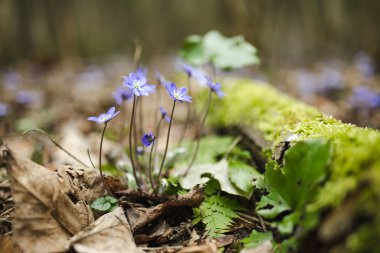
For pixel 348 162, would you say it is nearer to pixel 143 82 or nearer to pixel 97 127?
pixel 143 82

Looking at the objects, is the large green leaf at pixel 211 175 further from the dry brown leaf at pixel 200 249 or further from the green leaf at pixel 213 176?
the dry brown leaf at pixel 200 249

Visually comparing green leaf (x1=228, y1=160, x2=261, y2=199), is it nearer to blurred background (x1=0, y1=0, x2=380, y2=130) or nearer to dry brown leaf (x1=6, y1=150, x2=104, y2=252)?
dry brown leaf (x1=6, y1=150, x2=104, y2=252)

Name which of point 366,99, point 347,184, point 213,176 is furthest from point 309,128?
point 366,99

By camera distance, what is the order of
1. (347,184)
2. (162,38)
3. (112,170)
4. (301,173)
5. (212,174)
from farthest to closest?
(162,38) < (112,170) < (212,174) < (301,173) < (347,184)

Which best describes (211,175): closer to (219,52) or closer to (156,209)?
(156,209)

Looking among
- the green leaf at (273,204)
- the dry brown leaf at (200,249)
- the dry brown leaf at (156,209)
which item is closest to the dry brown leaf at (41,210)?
the dry brown leaf at (156,209)
